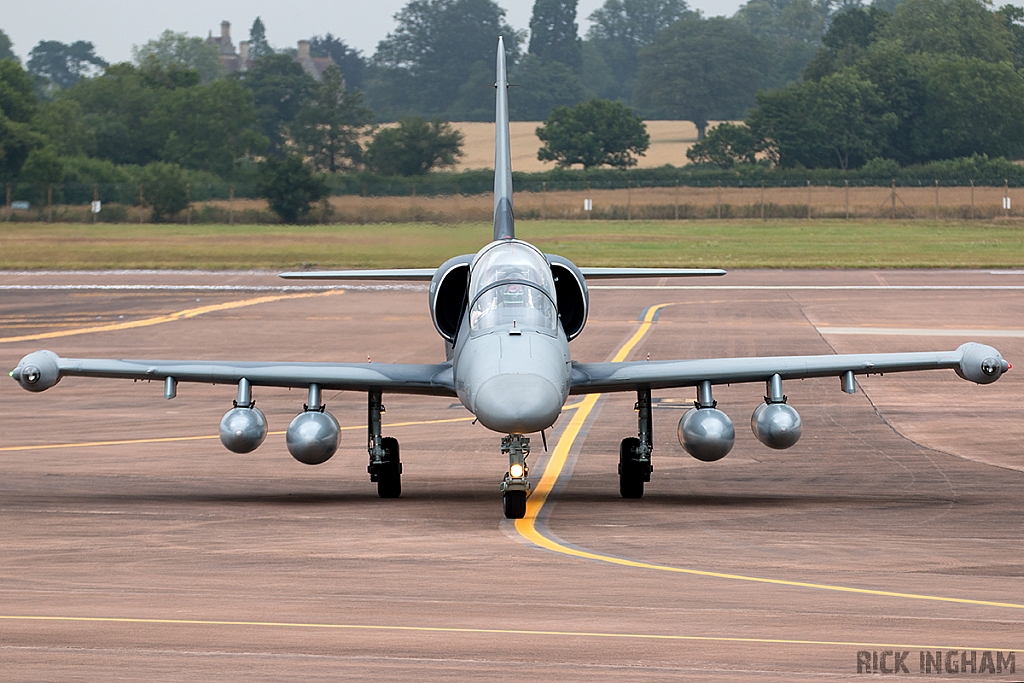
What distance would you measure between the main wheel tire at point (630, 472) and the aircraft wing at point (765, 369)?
2.62 ft

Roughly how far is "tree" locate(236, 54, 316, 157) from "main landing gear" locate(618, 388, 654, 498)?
275 feet

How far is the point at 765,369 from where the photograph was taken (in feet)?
63.9

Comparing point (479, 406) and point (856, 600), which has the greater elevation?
point (479, 406)

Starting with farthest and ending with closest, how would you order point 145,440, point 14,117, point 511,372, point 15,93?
point 15,93
point 14,117
point 145,440
point 511,372

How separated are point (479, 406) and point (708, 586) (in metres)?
3.97

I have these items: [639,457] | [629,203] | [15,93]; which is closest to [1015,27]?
[629,203]

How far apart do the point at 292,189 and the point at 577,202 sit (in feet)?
82.4

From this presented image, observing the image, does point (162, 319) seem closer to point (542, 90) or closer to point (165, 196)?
point (165, 196)

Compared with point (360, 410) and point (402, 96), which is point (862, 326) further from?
point (402, 96)

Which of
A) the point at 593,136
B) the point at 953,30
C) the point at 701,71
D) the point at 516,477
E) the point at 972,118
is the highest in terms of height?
the point at 953,30

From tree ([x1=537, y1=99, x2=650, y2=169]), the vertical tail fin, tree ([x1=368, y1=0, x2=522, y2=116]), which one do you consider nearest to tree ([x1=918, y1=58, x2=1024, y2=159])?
tree ([x1=537, y1=99, x2=650, y2=169])

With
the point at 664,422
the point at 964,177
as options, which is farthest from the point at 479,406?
the point at 964,177

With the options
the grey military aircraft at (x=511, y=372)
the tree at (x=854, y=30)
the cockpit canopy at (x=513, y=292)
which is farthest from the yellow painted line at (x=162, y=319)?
the tree at (x=854, y=30)

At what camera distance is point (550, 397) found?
55.1 feet
